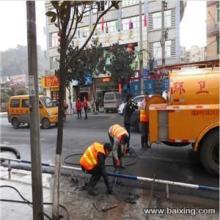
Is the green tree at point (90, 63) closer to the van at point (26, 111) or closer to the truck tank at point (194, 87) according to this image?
the van at point (26, 111)

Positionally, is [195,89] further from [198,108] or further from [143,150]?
[143,150]

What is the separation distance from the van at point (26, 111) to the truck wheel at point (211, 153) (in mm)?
12854

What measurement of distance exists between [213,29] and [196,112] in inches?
1019

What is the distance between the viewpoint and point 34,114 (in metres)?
5.05

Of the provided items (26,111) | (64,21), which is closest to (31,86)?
(64,21)

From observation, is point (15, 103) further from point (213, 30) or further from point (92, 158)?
point (213, 30)

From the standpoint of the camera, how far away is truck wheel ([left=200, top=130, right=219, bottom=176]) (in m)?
7.69

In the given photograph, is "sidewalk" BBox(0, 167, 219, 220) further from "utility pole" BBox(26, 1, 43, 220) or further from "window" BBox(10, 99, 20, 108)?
"window" BBox(10, 99, 20, 108)

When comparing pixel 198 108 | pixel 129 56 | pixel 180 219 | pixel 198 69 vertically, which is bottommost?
pixel 180 219

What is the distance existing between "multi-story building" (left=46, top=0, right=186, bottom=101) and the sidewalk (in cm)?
2752

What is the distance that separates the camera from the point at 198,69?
802 cm

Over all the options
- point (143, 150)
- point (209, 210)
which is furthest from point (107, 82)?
point (209, 210)

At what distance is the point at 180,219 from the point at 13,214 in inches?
99.8

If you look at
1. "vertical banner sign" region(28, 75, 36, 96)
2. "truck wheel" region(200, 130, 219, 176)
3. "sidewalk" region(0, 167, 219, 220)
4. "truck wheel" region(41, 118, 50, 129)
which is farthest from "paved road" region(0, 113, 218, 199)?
"truck wheel" region(41, 118, 50, 129)
